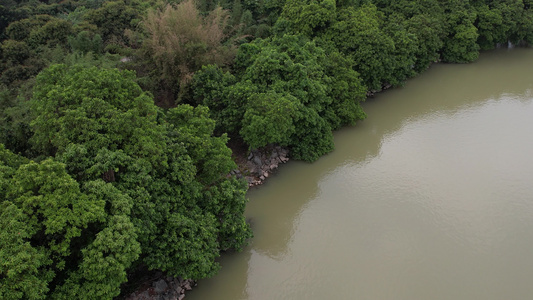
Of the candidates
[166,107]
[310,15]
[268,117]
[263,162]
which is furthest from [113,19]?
[263,162]

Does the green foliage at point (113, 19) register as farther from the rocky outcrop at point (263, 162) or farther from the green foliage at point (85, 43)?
the rocky outcrop at point (263, 162)

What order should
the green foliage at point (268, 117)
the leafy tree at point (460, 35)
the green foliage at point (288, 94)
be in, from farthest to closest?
the leafy tree at point (460, 35) < the green foliage at point (288, 94) < the green foliage at point (268, 117)

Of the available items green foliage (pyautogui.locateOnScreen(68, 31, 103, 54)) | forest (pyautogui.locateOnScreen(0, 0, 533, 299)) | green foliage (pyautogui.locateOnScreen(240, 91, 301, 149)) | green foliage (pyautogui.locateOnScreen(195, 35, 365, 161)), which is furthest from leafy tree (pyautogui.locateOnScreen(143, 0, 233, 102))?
green foliage (pyautogui.locateOnScreen(240, 91, 301, 149))

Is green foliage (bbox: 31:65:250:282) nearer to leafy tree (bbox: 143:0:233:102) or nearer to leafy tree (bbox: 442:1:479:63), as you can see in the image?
leafy tree (bbox: 143:0:233:102)

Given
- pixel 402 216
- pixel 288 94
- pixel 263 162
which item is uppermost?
pixel 288 94

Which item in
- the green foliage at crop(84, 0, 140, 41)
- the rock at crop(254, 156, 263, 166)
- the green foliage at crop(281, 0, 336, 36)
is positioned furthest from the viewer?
the green foliage at crop(84, 0, 140, 41)

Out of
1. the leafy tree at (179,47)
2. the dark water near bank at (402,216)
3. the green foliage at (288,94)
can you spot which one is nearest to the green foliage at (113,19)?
the leafy tree at (179,47)

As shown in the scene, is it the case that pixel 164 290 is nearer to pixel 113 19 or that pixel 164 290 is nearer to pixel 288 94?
pixel 288 94
